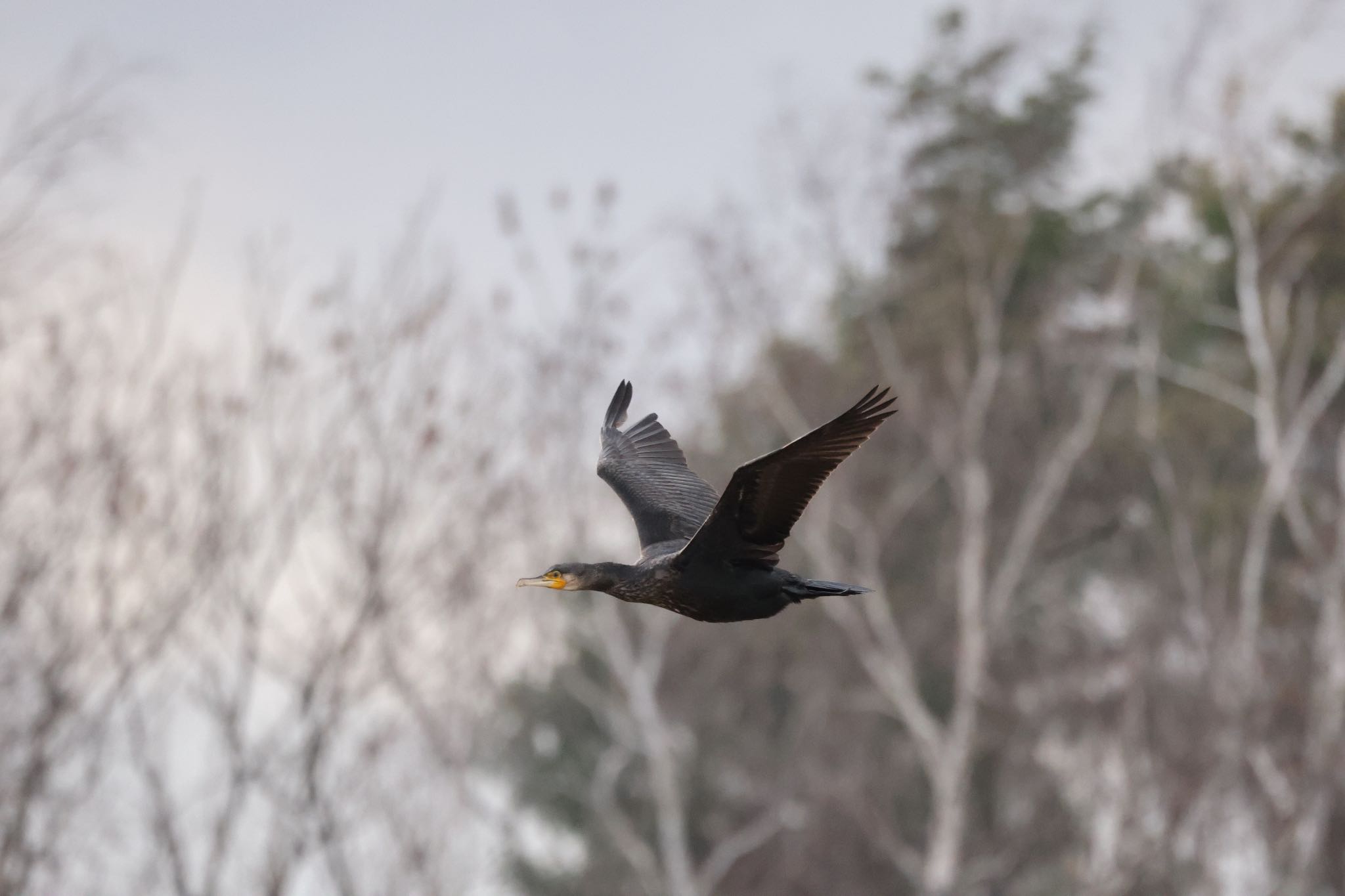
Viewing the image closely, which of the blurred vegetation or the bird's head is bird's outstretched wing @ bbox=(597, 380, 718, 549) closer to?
the bird's head

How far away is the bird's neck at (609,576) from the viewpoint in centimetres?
505

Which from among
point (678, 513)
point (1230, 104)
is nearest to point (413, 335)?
point (678, 513)

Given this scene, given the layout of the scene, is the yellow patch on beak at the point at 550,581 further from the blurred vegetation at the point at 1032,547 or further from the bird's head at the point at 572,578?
the blurred vegetation at the point at 1032,547

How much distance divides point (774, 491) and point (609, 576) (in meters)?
0.78

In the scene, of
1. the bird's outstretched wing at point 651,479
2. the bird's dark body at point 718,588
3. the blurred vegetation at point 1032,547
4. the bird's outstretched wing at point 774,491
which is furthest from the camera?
the blurred vegetation at point 1032,547

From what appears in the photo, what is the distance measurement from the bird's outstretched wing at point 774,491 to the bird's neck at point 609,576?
31 centimetres

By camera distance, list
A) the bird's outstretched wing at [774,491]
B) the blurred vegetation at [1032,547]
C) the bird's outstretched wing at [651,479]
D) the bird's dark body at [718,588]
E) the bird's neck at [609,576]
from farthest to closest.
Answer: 1. the blurred vegetation at [1032,547]
2. the bird's outstretched wing at [651,479]
3. the bird's neck at [609,576]
4. the bird's dark body at [718,588]
5. the bird's outstretched wing at [774,491]

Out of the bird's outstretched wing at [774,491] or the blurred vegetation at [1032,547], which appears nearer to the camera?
the bird's outstretched wing at [774,491]

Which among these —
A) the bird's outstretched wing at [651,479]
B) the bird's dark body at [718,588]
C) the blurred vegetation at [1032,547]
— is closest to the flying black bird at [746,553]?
the bird's dark body at [718,588]

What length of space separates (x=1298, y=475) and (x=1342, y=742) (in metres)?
4.27

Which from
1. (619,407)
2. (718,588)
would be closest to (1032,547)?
(619,407)

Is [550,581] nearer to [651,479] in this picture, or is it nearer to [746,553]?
[746,553]

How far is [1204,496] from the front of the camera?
1861 centimetres

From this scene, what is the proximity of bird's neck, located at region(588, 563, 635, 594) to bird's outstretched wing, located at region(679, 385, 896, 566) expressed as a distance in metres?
0.31
